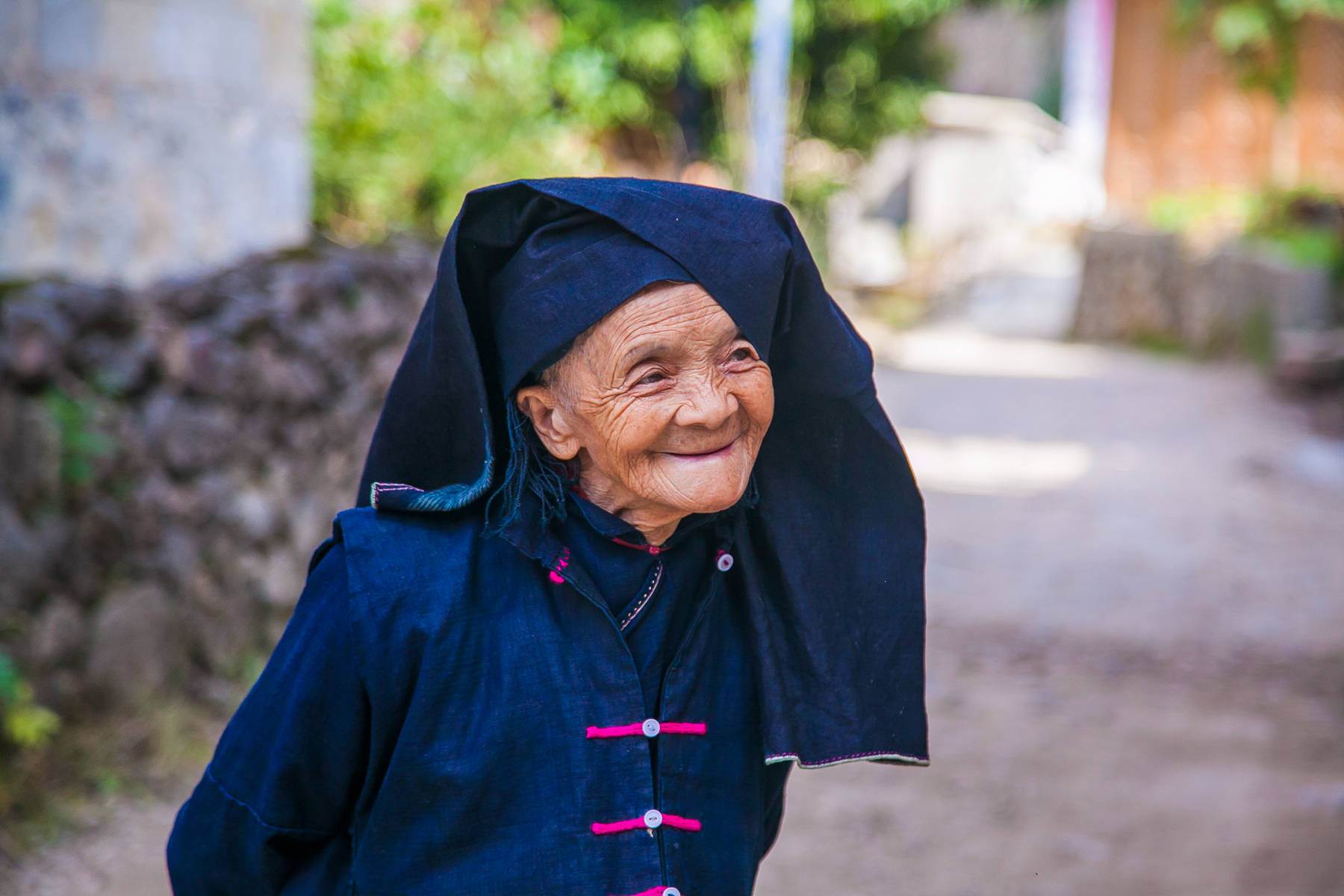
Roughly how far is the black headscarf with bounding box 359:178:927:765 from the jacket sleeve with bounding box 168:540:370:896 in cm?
17

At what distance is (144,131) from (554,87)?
7614 millimetres

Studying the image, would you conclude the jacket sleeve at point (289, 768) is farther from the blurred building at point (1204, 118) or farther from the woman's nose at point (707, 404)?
the blurred building at point (1204, 118)

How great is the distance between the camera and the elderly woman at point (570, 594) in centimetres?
140

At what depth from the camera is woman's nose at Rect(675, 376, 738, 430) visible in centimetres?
139

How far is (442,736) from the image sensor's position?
1.41 metres

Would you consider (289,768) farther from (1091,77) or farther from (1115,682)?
(1091,77)

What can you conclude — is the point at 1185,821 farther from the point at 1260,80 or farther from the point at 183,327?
the point at 1260,80

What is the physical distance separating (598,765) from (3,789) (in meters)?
2.54

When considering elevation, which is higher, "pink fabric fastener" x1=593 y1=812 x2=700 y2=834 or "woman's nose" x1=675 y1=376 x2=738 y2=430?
"woman's nose" x1=675 y1=376 x2=738 y2=430

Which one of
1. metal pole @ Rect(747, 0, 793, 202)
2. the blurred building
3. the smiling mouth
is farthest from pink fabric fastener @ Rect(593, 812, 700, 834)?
the blurred building

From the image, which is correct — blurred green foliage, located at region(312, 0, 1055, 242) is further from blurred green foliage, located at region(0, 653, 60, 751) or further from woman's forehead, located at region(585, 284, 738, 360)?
woman's forehead, located at region(585, 284, 738, 360)

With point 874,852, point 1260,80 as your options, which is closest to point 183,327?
point 874,852

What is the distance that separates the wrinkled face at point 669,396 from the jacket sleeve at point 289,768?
0.34 m

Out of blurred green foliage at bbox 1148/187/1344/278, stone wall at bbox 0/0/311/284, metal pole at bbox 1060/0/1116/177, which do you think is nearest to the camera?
stone wall at bbox 0/0/311/284
